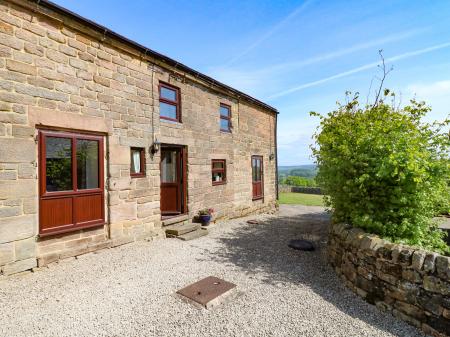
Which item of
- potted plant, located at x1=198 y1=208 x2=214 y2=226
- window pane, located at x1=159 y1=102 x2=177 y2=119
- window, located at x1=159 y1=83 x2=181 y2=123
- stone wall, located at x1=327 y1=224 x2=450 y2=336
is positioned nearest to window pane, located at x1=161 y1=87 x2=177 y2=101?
window, located at x1=159 y1=83 x2=181 y2=123

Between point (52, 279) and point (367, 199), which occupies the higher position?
point (367, 199)

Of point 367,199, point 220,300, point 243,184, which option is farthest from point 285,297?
point 243,184

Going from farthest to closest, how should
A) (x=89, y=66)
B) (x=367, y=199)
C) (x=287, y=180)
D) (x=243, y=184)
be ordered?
(x=287, y=180), (x=243, y=184), (x=89, y=66), (x=367, y=199)

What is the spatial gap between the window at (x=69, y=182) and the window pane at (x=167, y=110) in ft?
7.56

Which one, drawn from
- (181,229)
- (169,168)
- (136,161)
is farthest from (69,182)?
(169,168)

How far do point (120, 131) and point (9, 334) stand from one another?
4.54m

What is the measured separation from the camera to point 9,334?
3068 mm

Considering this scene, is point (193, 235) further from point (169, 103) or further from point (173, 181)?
point (169, 103)

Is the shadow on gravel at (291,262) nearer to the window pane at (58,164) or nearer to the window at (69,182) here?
the window at (69,182)

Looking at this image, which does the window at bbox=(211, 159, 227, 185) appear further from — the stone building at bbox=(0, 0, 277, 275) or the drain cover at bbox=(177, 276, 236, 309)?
the drain cover at bbox=(177, 276, 236, 309)

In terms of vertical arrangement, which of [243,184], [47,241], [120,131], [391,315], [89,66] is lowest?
[391,315]

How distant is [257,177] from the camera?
1290 centimetres

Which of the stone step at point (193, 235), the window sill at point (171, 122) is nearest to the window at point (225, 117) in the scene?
the window sill at point (171, 122)

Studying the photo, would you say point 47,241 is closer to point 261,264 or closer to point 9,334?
point 9,334
